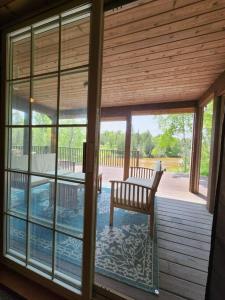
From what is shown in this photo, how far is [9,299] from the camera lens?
1.28 metres

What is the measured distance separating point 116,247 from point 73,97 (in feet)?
5.34

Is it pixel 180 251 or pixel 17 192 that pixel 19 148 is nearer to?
pixel 17 192

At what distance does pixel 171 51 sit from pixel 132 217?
238 cm

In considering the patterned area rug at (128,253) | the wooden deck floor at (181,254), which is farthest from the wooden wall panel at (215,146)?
the patterned area rug at (128,253)

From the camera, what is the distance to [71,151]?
123 centimetres

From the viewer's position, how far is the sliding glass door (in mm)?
1130

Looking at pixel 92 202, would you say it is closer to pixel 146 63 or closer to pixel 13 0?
pixel 13 0

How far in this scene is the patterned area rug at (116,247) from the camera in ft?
4.08

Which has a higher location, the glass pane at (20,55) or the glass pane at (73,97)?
the glass pane at (20,55)

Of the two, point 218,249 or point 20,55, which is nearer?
point 218,249

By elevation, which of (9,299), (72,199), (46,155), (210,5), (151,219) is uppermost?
(210,5)

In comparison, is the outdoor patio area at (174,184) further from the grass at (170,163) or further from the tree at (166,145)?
the tree at (166,145)

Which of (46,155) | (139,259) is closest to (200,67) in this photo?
(46,155)

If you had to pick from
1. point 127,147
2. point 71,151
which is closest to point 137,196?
point 71,151
